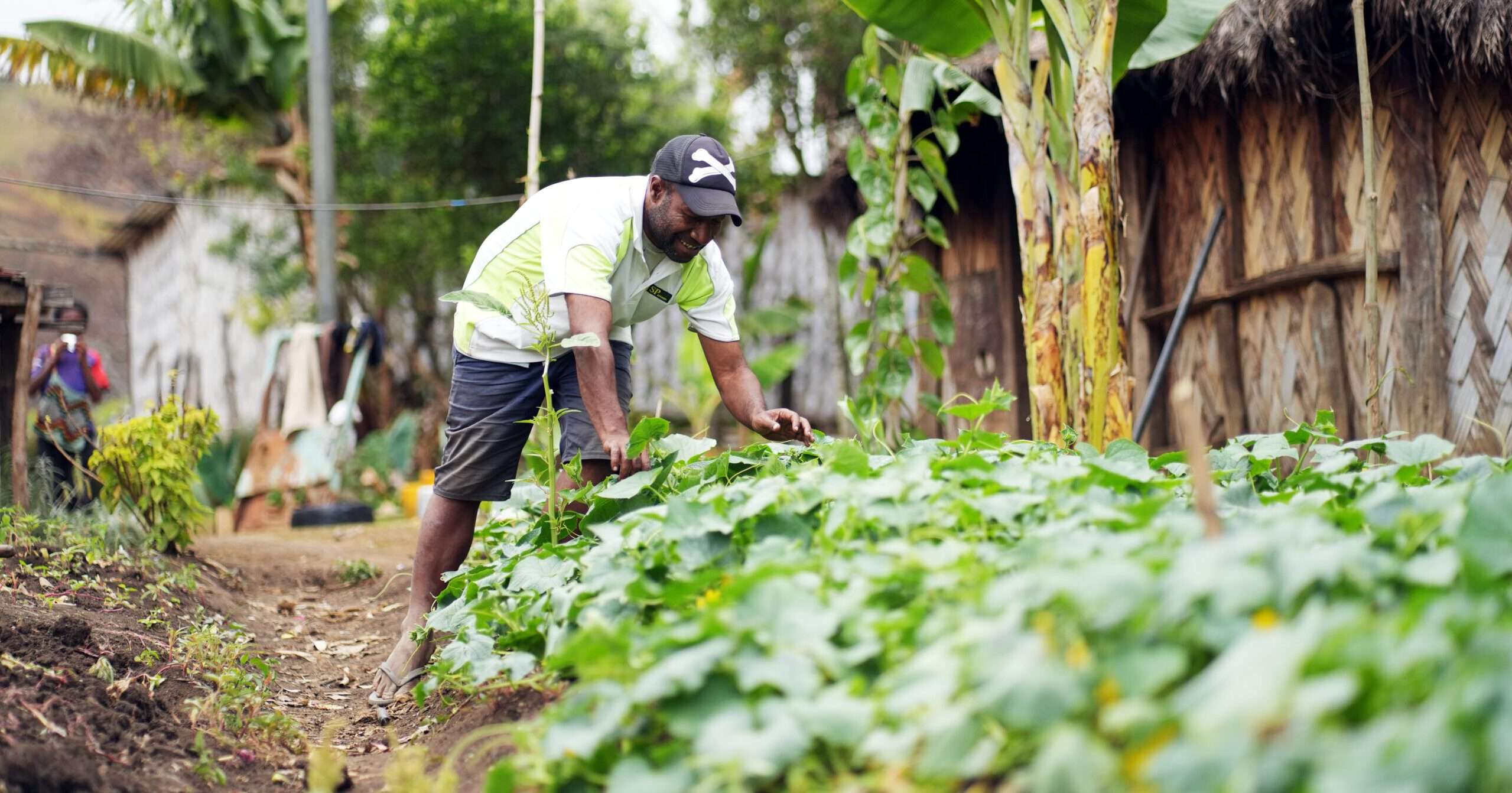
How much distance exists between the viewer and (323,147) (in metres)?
8.95


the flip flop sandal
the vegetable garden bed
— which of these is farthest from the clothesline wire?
the vegetable garden bed

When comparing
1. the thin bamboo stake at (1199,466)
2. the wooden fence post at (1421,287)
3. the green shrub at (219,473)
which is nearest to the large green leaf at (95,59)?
the green shrub at (219,473)

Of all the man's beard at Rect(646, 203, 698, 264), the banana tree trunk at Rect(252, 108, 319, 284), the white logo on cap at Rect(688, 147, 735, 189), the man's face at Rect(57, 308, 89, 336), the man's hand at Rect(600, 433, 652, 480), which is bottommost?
the man's hand at Rect(600, 433, 652, 480)

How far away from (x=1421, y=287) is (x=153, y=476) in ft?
16.3

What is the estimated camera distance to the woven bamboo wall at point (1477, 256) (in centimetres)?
430

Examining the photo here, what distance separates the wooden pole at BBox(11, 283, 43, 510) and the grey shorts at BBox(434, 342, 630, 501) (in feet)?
8.51

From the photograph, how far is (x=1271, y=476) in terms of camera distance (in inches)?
100

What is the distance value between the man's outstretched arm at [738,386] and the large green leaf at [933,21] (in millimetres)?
1466

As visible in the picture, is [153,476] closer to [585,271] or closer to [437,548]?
[437,548]

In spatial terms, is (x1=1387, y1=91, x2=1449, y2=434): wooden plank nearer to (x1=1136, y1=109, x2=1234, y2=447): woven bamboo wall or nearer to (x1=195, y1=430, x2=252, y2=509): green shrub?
(x1=1136, y1=109, x2=1234, y2=447): woven bamboo wall

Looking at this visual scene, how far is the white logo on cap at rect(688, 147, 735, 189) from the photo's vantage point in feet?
9.71

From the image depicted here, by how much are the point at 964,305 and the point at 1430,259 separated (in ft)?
9.18

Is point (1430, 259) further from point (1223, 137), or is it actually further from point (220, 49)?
point (220, 49)

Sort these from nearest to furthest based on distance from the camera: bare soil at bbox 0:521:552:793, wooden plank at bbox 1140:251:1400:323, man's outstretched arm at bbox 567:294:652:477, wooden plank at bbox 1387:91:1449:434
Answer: bare soil at bbox 0:521:552:793
man's outstretched arm at bbox 567:294:652:477
wooden plank at bbox 1387:91:1449:434
wooden plank at bbox 1140:251:1400:323
